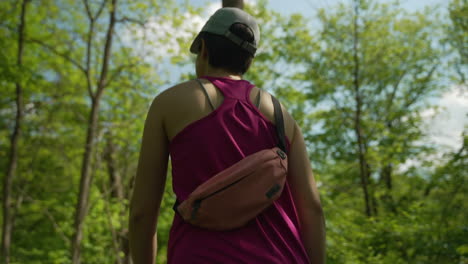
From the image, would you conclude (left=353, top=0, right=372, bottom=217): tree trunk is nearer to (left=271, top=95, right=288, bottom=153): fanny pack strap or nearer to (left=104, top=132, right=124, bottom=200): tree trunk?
(left=104, top=132, right=124, bottom=200): tree trunk

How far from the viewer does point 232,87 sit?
152 cm

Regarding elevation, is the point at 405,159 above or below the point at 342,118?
below

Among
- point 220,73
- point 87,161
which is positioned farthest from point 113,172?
point 220,73

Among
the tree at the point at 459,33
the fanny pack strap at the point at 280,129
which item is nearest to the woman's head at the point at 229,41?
the fanny pack strap at the point at 280,129

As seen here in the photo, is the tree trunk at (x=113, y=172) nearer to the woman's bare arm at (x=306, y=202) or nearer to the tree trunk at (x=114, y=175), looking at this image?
the tree trunk at (x=114, y=175)

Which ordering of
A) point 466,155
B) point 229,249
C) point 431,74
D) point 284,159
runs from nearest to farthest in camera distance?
point 229,249, point 284,159, point 466,155, point 431,74

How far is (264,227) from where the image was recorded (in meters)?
1.39

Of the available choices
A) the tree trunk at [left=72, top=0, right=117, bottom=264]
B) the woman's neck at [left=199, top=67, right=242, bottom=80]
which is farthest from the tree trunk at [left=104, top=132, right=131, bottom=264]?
the woman's neck at [left=199, top=67, right=242, bottom=80]

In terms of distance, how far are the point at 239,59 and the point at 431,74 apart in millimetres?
19110

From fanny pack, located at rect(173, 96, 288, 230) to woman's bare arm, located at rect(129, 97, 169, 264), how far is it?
0.45 feet

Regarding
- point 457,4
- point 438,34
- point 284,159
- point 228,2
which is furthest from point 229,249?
point 438,34

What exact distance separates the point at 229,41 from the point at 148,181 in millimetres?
603

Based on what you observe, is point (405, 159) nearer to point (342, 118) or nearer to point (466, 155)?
point (342, 118)

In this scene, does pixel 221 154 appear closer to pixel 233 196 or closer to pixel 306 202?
pixel 233 196
